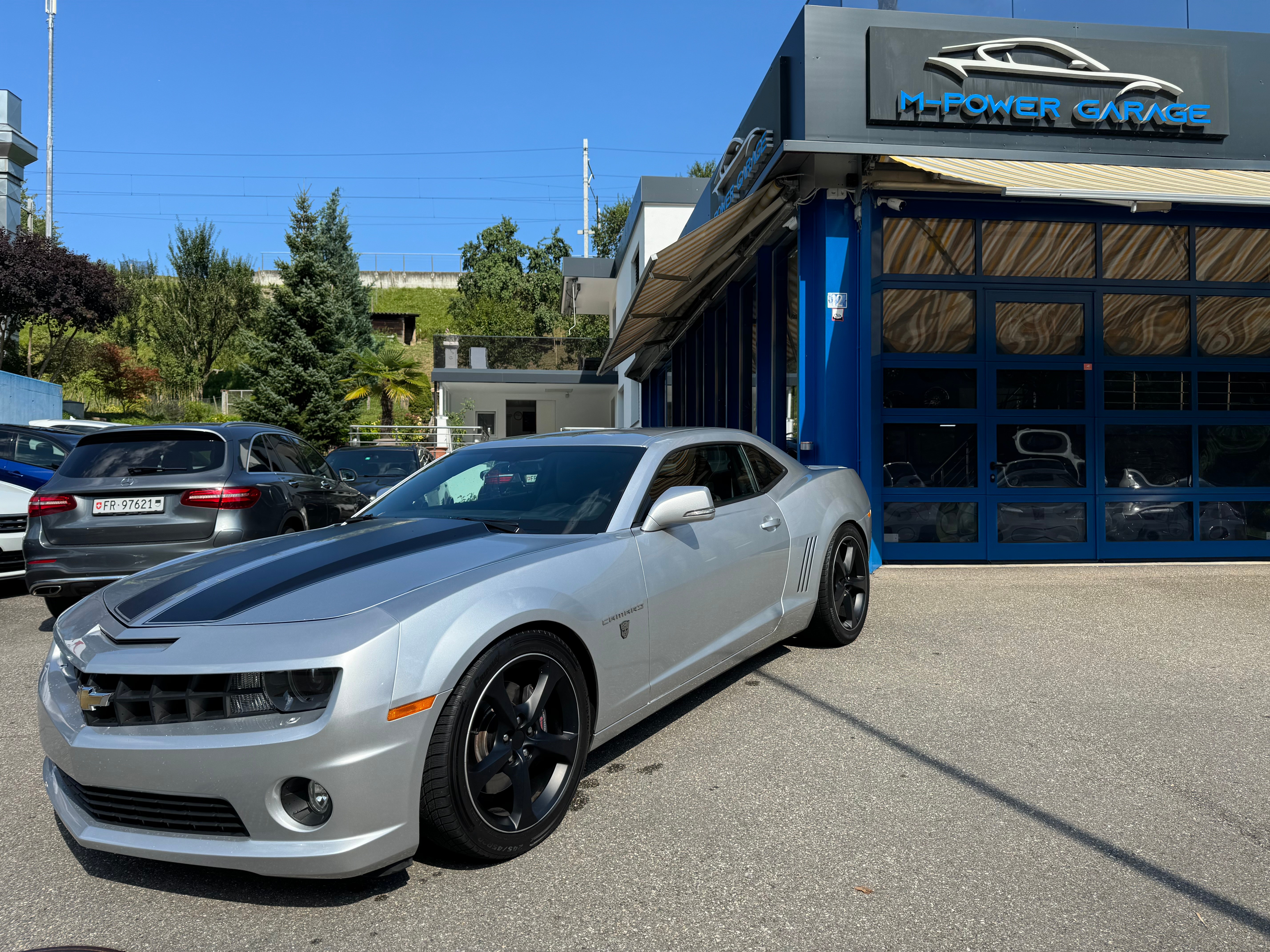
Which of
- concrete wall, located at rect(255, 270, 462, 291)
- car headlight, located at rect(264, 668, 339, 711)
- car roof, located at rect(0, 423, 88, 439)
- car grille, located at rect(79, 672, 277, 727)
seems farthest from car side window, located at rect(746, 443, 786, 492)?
concrete wall, located at rect(255, 270, 462, 291)

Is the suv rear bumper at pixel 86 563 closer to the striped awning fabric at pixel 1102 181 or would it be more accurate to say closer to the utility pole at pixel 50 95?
the striped awning fabric at pixel 1102 181

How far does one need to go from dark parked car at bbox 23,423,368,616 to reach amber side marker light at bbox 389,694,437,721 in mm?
4117

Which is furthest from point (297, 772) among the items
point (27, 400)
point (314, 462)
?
point (27, 400)

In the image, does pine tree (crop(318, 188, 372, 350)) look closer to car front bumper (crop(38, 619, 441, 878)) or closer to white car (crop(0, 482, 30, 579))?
white car (crop(0, 482, 30, 579))

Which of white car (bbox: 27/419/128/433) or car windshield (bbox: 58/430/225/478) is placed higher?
white car (bbox: 27/419/128/433)

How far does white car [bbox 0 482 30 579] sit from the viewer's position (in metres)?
7.73

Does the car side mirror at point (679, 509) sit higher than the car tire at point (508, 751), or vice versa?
the car side mirror at point (679, 509)

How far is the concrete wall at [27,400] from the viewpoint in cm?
2245

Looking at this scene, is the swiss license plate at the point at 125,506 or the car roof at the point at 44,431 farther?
the car roof at the point at 44,431

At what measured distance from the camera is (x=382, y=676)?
2.42 metres

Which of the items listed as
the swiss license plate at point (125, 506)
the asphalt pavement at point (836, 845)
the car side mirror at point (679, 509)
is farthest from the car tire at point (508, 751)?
the swiss license plate at point (125, 506)

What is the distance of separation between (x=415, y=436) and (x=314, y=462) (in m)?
22.5

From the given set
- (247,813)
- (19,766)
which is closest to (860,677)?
(247,813)

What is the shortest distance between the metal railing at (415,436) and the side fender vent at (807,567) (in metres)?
25.3
